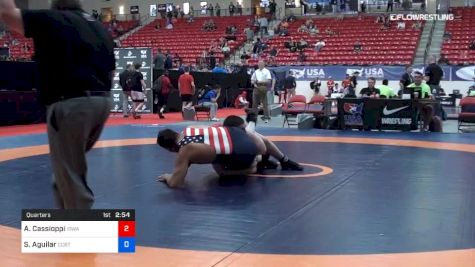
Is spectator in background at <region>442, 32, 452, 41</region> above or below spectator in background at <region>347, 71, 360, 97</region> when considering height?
above

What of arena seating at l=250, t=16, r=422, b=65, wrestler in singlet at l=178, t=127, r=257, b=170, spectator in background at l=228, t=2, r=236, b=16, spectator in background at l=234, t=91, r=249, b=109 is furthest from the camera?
spectator in background at l=228, t=2, r=236, b=16

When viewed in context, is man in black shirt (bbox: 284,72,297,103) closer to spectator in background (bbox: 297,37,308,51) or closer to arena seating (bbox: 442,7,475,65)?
arena seating (bbox: 442,7,475,65)

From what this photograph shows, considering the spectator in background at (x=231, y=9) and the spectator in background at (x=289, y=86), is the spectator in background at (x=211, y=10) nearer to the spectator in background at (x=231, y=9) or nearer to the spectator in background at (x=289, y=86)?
the spectator in background at (x=231, y=9)

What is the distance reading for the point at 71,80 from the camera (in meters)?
2.72

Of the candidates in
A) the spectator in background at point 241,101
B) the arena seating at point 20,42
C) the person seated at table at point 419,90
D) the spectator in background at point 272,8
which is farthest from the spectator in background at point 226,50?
the person seated at table at point 419,90

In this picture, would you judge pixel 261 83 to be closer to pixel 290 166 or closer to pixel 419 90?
pixel 419 90

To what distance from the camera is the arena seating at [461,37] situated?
22942mm

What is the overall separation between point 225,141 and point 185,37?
27.9 m

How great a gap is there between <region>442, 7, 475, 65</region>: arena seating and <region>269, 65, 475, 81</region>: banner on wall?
2568 millimetres

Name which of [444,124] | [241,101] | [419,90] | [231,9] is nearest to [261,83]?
[419,90]

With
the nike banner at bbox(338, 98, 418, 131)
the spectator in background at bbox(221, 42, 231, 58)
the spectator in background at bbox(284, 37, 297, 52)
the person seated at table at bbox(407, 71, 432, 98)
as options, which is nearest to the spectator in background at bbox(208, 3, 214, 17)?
the spectator in background at bbox(221, 42, 231, 58)

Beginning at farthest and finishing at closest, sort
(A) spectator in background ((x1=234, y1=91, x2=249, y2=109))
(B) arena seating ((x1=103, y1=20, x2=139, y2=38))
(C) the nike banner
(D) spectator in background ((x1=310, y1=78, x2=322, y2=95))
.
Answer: (B) arena seating ((x1=103, y1=20, x2=139, y2=38))
(D) spectator in background ((x1=310, y1=78, x2=322, y2=95))
(A) spectator in background ((x1=234, y1=91, x2=249, y2=109))
(C) the nike banner

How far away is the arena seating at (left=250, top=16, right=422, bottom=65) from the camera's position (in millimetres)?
24844

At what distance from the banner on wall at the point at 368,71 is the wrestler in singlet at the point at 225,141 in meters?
15.5
